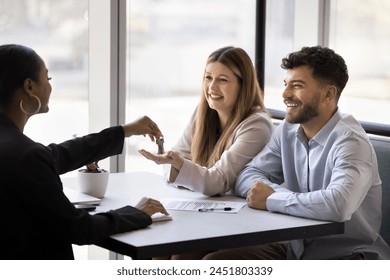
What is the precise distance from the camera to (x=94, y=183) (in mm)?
2902

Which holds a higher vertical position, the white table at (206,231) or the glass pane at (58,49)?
the glass pane at (58,49)

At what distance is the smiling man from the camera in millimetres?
2676

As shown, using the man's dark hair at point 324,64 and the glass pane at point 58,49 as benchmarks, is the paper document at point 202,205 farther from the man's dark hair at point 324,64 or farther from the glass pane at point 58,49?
the glass pane at point 58,49

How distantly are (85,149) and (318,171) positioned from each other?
88cm

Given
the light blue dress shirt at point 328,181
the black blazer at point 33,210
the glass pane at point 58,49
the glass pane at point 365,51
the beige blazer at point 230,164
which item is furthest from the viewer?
the glass pane at point 365,51

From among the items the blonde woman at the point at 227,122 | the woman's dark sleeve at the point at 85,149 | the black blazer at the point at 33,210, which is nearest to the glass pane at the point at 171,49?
the blonde woman at the point at 227,122

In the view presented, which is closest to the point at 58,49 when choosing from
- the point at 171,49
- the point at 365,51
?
the point at 171,49

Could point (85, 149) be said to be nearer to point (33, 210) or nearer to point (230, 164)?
point (230, 164)

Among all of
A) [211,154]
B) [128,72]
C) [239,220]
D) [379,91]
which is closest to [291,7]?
[379,91]

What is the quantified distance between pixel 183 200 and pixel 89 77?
129 cm

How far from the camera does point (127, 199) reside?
114 inches

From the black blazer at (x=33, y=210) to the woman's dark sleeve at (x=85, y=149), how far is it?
0.62 m

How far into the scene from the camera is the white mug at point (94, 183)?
9.52 ft

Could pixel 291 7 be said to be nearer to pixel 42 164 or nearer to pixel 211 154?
pixel 211 154
